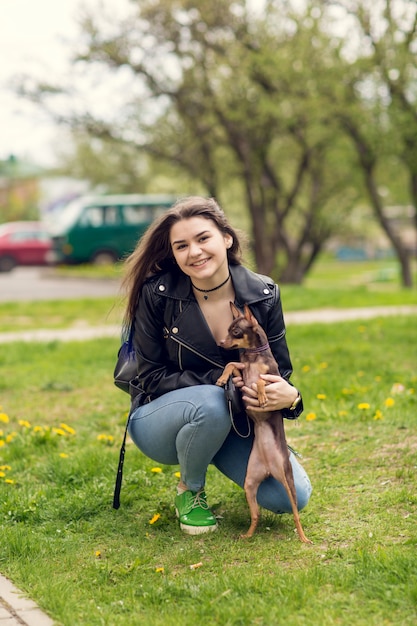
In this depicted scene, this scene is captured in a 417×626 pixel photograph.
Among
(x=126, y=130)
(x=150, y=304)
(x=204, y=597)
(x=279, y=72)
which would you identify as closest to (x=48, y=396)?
(x=150, y=304)

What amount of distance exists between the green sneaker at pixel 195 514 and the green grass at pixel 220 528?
0.06 m

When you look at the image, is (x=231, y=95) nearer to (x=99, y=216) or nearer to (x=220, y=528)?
(x=99, y=216)

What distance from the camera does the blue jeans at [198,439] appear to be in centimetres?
379

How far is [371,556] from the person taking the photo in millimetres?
3383

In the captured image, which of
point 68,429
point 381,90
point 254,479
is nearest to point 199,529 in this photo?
point 254,479

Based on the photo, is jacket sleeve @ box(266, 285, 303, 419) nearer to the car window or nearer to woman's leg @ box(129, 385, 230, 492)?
woman's leg @ box(129, 385, 230, 492)

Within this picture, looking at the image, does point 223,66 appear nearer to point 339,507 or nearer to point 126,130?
point 126,130

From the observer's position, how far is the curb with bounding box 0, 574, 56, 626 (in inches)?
121

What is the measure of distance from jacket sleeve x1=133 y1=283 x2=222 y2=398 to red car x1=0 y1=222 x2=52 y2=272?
80.5 ft

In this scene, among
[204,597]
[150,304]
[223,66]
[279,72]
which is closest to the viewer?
[204,597]

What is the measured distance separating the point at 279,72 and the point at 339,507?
562 inches

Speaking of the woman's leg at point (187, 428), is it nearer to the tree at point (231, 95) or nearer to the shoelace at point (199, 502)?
the shoelace at point (199, 502)

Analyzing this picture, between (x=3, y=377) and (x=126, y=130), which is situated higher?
(x=126, y=130)

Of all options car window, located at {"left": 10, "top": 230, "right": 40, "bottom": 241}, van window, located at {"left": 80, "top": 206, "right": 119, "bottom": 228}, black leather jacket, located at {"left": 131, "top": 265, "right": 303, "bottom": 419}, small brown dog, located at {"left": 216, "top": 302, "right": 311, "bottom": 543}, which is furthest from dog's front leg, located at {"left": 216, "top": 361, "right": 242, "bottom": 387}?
car window, located at {"left": 10, "top": 230, "right": 40, "bottom": 241}
